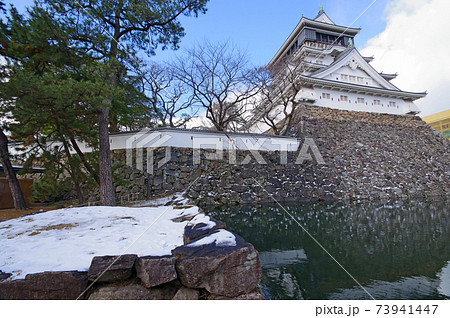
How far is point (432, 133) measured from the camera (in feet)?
55.2

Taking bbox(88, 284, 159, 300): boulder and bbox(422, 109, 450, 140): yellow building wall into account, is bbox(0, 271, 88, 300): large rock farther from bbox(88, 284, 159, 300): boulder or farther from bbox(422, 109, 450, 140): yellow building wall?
bbox(422, 109, 450, 140): yellow building wall

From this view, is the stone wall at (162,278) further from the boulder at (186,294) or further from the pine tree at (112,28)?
the pine tree at (112,28)

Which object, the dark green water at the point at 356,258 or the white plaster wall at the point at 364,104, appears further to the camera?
the white plaster wall at the point at 364,104

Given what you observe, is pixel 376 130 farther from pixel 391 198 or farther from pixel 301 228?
pixel 301 228

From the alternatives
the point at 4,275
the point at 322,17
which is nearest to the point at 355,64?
the point at 322,17

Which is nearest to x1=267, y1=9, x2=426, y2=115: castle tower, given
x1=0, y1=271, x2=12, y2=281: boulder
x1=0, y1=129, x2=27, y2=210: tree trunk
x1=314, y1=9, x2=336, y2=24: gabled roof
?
x1=314, y1=9, x2=336, y2=24: gabled roof

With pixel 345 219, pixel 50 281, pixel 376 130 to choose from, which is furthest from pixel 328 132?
pixel 50 281

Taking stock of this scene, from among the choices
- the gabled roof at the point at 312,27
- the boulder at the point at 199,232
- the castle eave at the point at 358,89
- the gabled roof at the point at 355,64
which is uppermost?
the gabled roof at the point at 312,27

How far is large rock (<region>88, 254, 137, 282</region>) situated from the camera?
69.1 inches

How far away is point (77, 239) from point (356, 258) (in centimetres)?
376

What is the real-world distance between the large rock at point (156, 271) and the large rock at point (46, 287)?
434 millimetres

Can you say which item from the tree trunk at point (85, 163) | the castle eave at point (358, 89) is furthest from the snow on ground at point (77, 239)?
the castle eave at point (358, 89)

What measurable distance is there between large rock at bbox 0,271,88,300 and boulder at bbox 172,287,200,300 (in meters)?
0.73

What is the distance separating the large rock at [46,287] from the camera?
5.35 ft
